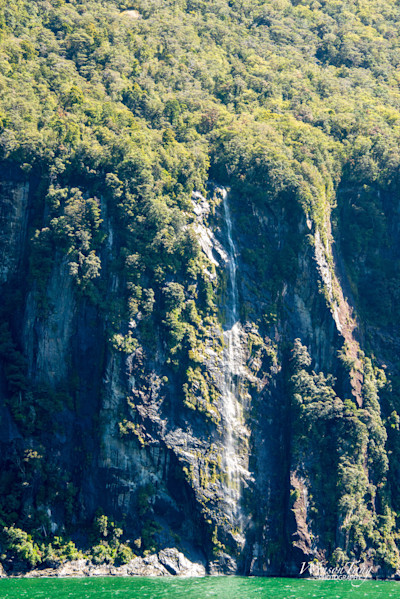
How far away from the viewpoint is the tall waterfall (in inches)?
2127

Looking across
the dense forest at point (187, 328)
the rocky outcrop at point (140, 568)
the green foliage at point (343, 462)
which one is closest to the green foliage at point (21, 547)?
the dense forest at point (187, 328)

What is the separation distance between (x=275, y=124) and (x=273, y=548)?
33178mm

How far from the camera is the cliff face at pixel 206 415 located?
170ft

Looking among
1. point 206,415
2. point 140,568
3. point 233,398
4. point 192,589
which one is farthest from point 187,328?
point 192,589

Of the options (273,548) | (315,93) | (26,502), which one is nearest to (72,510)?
(26,502)

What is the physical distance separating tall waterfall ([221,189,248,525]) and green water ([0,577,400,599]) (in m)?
6.25

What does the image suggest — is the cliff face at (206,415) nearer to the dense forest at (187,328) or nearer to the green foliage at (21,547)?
the dense forest at (187,328)

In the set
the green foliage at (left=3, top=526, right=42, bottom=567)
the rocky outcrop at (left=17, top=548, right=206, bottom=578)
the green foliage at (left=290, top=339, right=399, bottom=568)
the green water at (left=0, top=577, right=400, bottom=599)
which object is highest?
the green foliage at (left=290, top=339, right=399, bottom=568)

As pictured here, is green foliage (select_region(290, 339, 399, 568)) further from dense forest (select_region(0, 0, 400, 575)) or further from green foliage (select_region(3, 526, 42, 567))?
green foliage (select_region(3, 526, 42, 567))

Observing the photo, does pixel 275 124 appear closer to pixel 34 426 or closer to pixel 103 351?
pixel 103 351

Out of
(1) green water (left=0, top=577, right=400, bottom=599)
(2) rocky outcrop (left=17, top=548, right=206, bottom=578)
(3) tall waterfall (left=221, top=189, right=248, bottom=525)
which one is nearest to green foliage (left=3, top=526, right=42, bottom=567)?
(2) rocky outcrop (left=17, top=548, right=206, bottom=578)

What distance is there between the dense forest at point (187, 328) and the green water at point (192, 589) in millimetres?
2951

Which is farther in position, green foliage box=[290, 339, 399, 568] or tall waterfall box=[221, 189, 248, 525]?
tall waterfall box=[221, 189, 248, 525]

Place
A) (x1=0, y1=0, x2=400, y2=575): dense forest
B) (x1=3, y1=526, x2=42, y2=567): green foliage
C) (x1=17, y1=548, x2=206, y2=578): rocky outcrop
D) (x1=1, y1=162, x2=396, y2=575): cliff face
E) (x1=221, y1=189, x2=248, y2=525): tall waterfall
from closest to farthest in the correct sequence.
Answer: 1. (x1=3, y1=526, x2=42, y2=567): green foliage
2. (x1=17, y1=548, x2=206, y2=578): rocky outcrop
3. (x1=1, y1=162, x2=396, y2=575): cliff face
4. (x1=0, y1=0, x2=400, y2=575): dense forest
5. (x1=221, y1=189, x2=248, y2=525): tall waterfall
